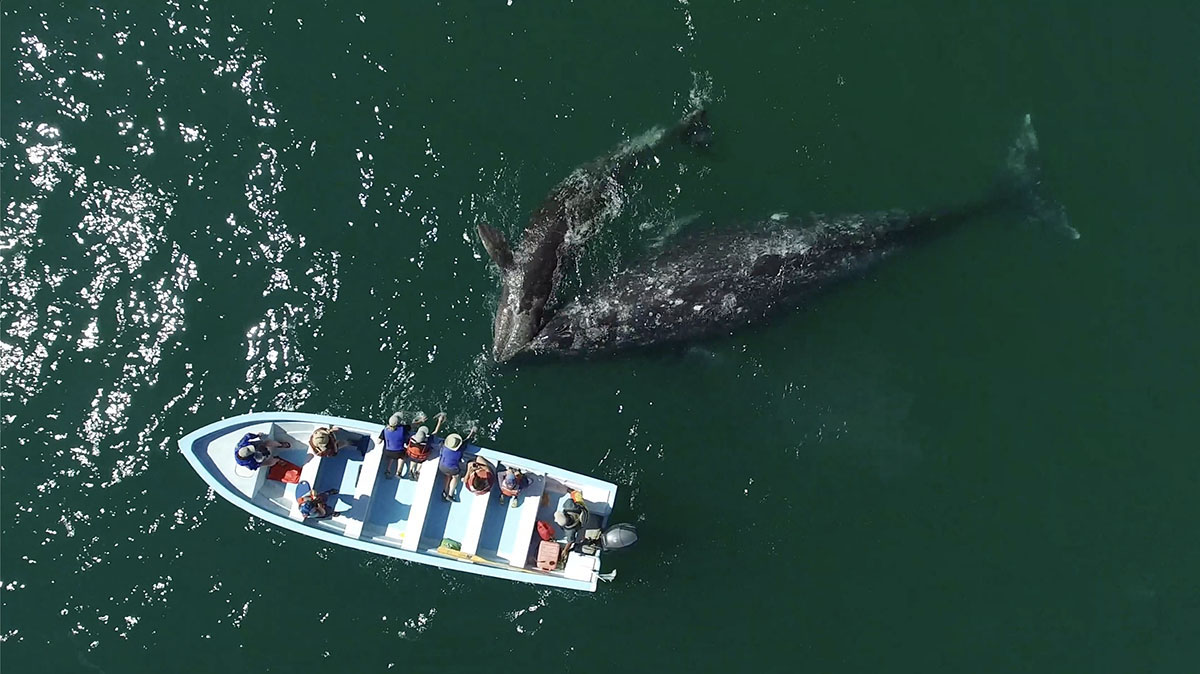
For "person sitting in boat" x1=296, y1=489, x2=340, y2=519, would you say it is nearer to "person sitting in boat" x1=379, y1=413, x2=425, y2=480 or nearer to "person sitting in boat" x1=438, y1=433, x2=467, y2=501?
"person sitting in boat" x1=379, y1=413, x2=425, y2=480

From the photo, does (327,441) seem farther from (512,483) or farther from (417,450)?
(512,483)

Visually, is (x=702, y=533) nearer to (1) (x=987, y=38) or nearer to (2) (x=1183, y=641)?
(2) (x=1183, y=641)

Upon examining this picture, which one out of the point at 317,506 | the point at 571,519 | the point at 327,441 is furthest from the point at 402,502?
the point at 571,519

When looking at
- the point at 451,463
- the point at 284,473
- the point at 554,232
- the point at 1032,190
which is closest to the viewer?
the point at 451,463

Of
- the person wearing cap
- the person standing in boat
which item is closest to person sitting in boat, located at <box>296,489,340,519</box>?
the person standing in boat

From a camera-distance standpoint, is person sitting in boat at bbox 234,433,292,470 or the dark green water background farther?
the dark green water background

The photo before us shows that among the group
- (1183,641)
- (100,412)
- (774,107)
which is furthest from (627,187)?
(1183,641)
